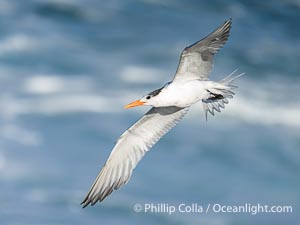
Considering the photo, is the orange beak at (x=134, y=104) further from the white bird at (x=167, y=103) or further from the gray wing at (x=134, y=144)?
the gray wing at (x=134, y=144)

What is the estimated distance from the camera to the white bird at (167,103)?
9.22 m

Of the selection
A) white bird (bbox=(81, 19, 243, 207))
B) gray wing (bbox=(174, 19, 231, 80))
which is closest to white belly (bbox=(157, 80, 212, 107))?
white bird (bbox=(81, 19, 243, 207))

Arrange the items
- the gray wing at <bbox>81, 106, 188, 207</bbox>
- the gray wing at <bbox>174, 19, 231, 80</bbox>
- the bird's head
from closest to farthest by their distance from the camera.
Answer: the gray wing at <bbox>174, 19, 231, 80</bbox> < the bird's head < the gray wing at <bbox>81, 106, 188, 207</bbox>

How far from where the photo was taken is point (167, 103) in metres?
9.23

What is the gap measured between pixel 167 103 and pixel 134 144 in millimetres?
1046

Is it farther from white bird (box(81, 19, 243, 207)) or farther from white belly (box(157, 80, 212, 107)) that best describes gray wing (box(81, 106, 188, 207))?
white belly (box(157, 80, 212, 107))

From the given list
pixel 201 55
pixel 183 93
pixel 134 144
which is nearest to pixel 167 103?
pixel 183 93

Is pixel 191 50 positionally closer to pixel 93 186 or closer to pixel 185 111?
pixel 185 111

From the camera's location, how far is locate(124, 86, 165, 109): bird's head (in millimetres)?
9281

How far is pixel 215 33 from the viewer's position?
914 cm

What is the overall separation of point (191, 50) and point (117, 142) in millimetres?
1617

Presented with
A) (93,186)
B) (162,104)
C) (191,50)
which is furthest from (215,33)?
(93,186)

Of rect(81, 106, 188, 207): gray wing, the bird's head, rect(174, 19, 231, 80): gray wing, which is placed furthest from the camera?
rect(81, 106, 188, 207): gray wing

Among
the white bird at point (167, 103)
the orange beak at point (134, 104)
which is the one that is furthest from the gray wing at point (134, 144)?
the orange beak at point (134, 104)
